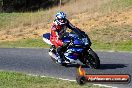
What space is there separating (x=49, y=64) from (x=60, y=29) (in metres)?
1.40

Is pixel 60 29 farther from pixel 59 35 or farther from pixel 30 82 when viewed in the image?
pixel 30 82

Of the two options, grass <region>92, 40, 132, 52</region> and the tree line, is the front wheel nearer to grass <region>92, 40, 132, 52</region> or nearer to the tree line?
grass <region>92, 40, 132, 52</region>

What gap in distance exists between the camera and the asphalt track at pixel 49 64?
14446 mm

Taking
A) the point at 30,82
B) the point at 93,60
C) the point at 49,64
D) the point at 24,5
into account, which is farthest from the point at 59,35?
the point at 24,5

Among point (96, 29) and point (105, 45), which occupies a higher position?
point (105, 45)

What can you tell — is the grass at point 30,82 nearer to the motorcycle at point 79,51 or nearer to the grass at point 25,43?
the motorcycle at point 79,51

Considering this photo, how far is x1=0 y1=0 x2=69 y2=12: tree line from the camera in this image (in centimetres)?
6700

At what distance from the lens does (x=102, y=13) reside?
107ft

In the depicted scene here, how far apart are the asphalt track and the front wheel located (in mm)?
169

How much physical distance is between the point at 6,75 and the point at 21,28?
19.8 meters

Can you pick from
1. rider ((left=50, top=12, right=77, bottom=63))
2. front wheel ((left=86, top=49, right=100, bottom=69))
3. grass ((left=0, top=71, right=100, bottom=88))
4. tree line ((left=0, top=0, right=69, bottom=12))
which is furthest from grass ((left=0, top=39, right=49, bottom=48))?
tree line ((left=0, top=0, right=69, bottom=12))

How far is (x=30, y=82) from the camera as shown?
41.1 feet

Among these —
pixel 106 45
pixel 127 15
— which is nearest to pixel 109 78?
pixel 106 45

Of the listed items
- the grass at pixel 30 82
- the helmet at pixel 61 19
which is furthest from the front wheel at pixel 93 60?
the grass at pixel 30 82
